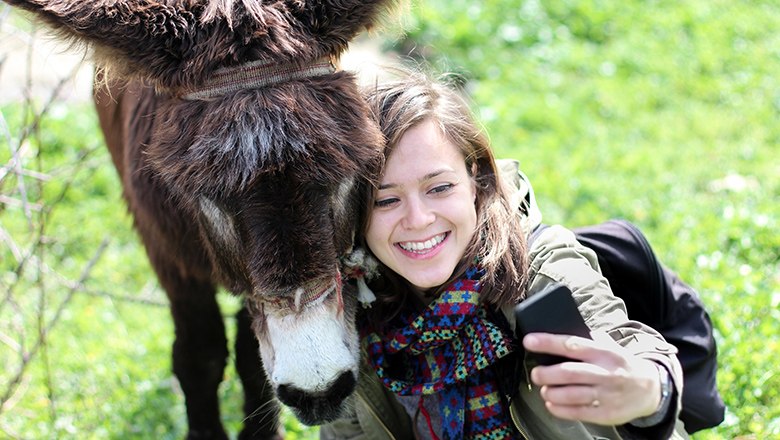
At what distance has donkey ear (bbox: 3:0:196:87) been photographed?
7.70 feet

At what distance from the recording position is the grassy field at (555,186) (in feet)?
12.5

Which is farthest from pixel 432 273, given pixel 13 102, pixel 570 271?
pixel 13 102

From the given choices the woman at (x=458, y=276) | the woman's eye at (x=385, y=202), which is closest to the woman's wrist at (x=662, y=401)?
the woman at (x=458, y=276)

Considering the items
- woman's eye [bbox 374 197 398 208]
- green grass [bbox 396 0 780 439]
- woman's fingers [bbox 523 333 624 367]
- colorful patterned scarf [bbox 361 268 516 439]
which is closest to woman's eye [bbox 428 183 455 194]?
woman's eye [bbox 374 197 398 208]

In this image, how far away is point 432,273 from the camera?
8.30 feet

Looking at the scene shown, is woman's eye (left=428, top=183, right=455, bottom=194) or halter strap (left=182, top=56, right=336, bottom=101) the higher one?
halter strap (left=182, top=56, right=336, bottom=101)

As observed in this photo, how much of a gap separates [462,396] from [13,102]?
549 centimetres

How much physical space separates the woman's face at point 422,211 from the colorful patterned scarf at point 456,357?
10cm

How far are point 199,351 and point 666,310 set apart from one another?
2.00 metres

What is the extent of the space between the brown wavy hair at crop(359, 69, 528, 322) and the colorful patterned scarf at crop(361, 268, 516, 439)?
0.20 ft

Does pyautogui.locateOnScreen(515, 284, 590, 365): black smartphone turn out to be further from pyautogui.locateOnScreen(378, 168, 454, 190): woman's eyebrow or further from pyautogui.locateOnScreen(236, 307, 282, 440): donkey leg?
pyautogui.locateOnScreen(236, 307, 282, 440): donkey leg

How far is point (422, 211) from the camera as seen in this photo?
251 centimetres

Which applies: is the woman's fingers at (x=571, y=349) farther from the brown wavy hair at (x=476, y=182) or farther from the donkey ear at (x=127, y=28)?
the donkey ear at (x=127, y=28)

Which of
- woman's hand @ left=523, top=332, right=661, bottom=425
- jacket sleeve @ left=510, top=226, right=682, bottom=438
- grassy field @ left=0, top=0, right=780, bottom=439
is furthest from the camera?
grassy field @ left=0, top=0, right=780, bottom=439
